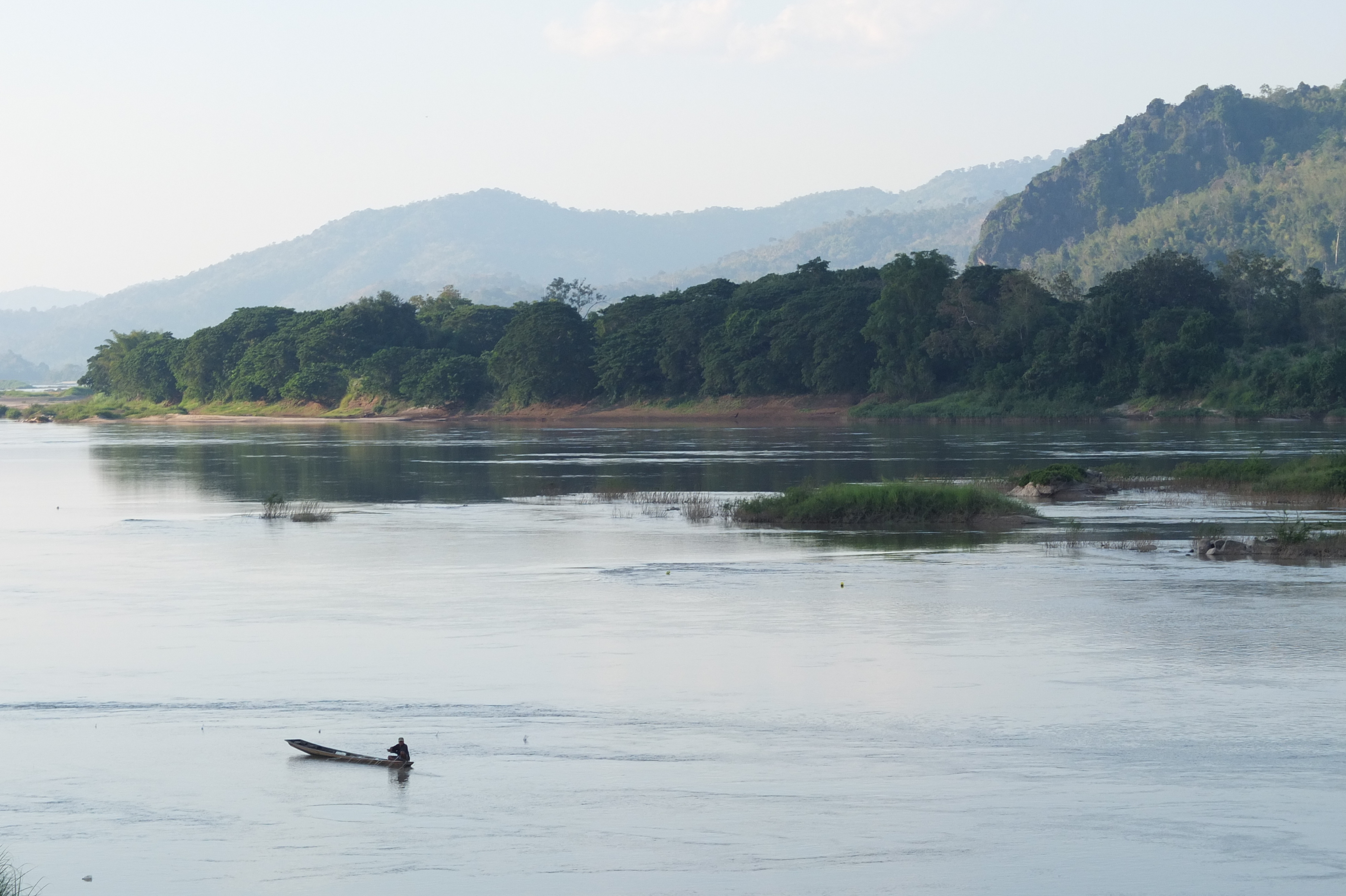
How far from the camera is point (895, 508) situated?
121 feet

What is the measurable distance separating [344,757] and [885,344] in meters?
96.6

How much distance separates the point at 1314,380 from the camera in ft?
298

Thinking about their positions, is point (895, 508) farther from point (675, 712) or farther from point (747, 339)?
point (747, 339)

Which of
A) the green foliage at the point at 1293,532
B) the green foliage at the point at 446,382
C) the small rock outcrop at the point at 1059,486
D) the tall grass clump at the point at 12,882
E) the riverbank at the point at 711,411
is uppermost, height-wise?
the green foliage at the point at 446,382

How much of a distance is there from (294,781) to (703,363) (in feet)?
344

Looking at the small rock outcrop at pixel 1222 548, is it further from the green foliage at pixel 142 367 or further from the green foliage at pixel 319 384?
the green foliage at pixel 142 367

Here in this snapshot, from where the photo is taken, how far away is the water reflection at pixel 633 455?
171ft

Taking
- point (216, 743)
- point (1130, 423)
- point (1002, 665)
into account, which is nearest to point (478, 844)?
point (216, 743)

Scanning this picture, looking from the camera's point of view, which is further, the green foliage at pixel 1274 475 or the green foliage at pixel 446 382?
the green foliage at pixel 446 382

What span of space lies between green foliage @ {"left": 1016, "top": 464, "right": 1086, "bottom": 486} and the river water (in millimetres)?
5233

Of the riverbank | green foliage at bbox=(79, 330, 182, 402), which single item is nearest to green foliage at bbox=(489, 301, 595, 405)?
the riverbank

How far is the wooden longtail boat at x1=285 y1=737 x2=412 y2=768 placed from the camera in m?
14.9

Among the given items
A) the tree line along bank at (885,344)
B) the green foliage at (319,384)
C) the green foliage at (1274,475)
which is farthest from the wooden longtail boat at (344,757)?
the green foliage at (319,384)

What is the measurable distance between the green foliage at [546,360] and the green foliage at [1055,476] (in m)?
85.9
